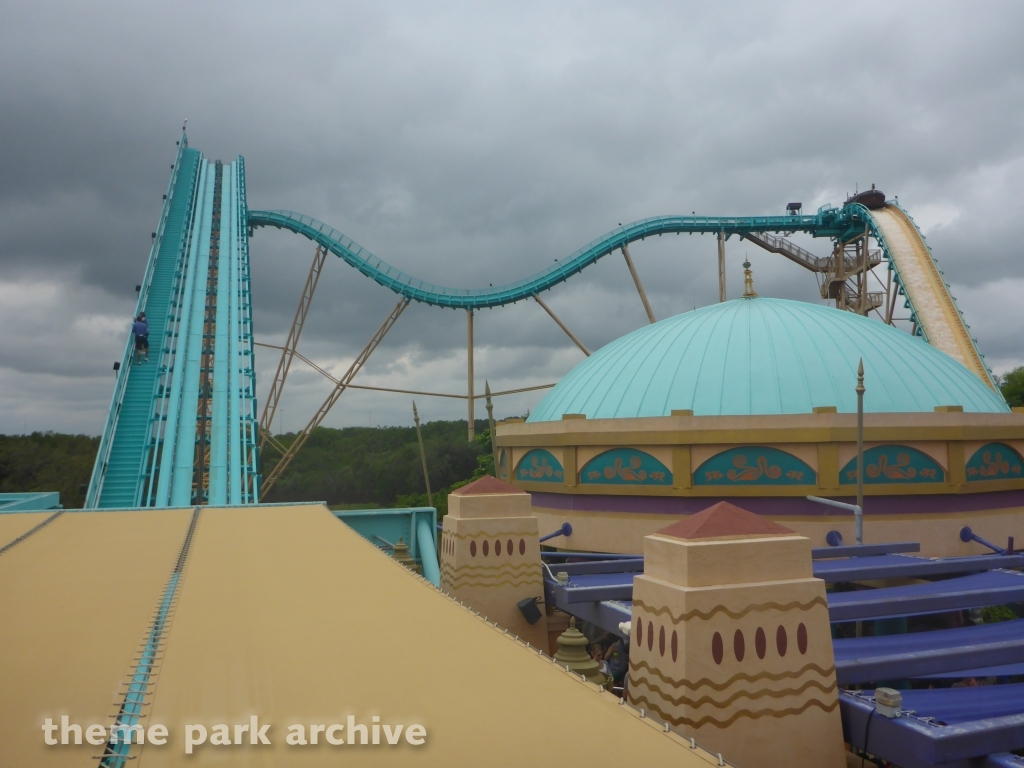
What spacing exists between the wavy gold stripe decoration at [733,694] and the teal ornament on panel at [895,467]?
9.35 metres

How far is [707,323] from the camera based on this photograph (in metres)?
19.2

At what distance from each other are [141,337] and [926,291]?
32.2 metres

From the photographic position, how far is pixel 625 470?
53.2ft

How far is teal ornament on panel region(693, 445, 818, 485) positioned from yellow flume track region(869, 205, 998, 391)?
61.3ft

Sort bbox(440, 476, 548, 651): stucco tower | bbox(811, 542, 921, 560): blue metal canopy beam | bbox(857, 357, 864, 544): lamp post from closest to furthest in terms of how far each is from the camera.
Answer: bbox(440, 476, 548, 651): stucco tower → bbox(811, 542, 921, 560): blue metal canopy beam → bbox(857, 357, 864, 544): lamp post

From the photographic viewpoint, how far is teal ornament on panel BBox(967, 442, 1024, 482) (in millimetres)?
15625

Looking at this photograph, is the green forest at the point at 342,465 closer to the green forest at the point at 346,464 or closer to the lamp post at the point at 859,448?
the green forest at the point at 346,464

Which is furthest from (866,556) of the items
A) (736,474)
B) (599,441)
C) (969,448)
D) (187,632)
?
(187,632)

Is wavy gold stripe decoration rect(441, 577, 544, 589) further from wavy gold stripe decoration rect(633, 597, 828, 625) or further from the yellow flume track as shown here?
the yellow flume track

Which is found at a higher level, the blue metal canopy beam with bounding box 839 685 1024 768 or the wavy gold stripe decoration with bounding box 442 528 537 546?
the wavy gold stripe decoration with bounding box 442 528 537 546

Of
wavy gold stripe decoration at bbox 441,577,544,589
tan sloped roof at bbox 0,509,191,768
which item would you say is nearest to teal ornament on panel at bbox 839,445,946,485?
wavy gold stripe decoration at bbox 441,577,544,589

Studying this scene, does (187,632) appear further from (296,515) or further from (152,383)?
(152,383)

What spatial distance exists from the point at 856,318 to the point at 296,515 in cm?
1465

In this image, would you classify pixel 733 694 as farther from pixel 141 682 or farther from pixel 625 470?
pixel 625 470
